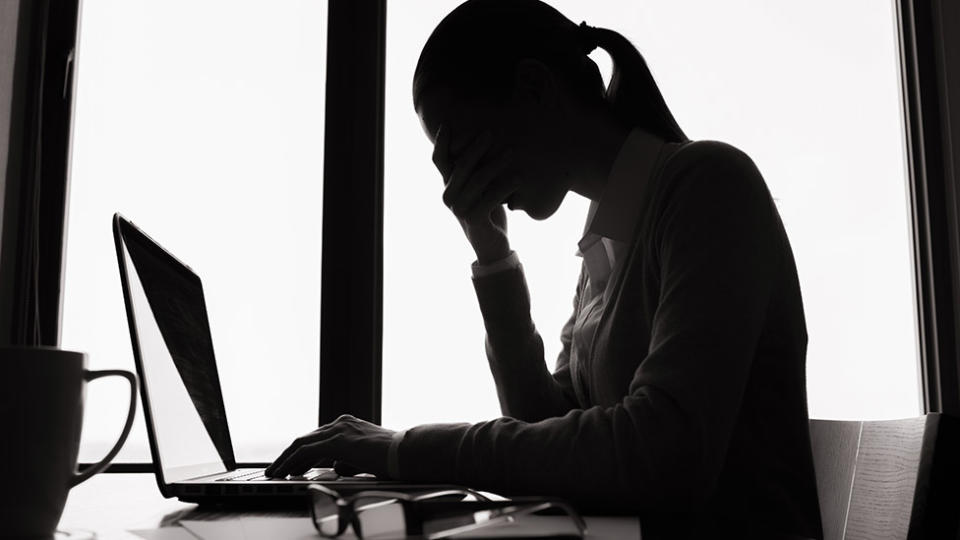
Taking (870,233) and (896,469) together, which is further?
(870,233)

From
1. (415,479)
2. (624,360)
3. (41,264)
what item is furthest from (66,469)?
(41,264)

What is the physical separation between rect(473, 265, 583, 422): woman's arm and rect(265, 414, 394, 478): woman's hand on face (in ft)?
1.45

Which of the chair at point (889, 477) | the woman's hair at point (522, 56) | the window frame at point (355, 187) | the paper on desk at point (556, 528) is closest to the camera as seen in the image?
the paper on desk at point (556, 528)

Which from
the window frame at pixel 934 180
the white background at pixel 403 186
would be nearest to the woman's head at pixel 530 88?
the white background at pixel 403 186

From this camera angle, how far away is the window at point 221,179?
1.79 meters

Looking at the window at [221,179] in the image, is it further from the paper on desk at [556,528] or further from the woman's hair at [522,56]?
the paper on desk at [556,528]

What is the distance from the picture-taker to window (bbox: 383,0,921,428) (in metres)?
1.79

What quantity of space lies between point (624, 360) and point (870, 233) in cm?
113

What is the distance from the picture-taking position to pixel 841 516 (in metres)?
0.91

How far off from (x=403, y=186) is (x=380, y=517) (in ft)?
4.56

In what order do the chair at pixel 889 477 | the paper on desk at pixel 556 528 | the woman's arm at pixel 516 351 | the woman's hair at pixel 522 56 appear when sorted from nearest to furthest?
the paper on desk at pixel 556 528 < the chair at pixel 889 477 < the woman's hair at pixel 522 56 < the woman's arm at pixel 516 351

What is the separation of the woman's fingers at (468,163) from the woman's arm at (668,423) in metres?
0.33

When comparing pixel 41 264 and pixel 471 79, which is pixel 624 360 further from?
pixel 41 264

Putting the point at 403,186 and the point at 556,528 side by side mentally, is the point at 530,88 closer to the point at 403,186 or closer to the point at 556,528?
the point at 556,528
